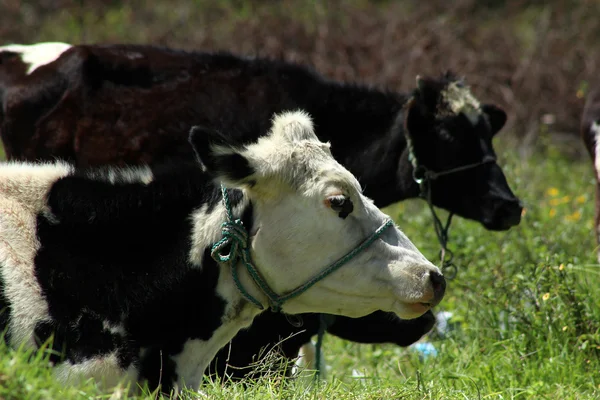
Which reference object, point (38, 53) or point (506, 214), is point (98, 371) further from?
point (38, 53)

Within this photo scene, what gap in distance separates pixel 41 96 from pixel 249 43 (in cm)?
665

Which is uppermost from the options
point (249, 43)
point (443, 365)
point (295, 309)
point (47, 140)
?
point (295, 309)

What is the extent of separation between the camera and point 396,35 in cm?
1199

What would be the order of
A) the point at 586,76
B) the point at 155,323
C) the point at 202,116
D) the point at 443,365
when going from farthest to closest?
the point at 586,76, the point at 202,116, the point at 443,365, the point at 155,323

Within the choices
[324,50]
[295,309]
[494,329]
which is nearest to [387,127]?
Result: [494,329]

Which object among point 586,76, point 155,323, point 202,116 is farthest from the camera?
point 586,76

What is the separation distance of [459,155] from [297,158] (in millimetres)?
2506

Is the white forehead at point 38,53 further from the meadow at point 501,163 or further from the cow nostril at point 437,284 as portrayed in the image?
the cow nostril at point 437,284

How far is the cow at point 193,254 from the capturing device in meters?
3.21

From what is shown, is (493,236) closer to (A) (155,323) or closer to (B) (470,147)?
(B) (470,147)

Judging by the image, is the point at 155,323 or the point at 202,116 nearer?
the point at 155,323

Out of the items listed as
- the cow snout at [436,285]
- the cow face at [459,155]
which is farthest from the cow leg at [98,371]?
the cow face at [459,155]

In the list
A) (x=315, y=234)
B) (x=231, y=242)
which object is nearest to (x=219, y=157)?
(x=231, y=242)

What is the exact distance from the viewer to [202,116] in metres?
→ 5.67
